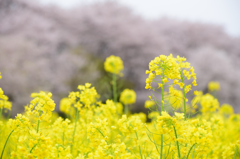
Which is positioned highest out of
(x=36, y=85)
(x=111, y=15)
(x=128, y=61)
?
(x=111, y=15)

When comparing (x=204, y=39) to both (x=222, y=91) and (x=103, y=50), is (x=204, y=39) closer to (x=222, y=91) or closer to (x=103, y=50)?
(x=222, y=91)

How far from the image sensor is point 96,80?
15.9ft

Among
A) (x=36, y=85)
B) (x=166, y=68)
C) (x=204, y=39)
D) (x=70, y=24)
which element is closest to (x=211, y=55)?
(x=204, y=39)

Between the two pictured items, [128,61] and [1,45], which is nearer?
[1,45]

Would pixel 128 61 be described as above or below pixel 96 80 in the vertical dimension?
above

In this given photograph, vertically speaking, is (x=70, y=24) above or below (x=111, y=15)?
below

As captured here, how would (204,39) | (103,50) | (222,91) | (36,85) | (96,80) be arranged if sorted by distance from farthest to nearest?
(204,39) → (222,91) → (103,50) → (96,80) → (36,85)

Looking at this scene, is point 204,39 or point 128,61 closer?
point 128,61

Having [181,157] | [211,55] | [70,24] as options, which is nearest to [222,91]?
[211,55]

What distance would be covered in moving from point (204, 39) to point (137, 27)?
8.55ft

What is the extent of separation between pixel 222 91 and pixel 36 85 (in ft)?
17.8

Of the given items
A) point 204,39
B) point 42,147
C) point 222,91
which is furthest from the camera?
point 204,39

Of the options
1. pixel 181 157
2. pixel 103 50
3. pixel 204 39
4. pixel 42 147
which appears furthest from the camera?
pixel 204 39

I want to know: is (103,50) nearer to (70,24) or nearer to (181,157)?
(70,24)
